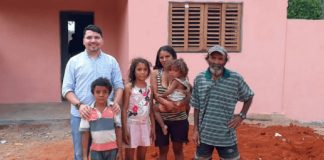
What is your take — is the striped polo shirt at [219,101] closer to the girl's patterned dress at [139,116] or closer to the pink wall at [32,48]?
the girl's patterned dress at [139,116]

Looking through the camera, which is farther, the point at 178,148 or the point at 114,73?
the point at 178,148

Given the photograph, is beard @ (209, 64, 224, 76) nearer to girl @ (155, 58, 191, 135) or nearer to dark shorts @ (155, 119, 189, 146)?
girl @ (155, 58, 191, 135)

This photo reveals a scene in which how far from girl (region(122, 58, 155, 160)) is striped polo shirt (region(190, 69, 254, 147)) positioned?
62cm

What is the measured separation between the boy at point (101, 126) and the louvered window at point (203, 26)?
416 centimetres

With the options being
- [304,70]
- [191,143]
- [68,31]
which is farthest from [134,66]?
[68,31]

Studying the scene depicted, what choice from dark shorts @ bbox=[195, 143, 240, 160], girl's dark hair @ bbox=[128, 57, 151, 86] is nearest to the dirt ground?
dark shorts @ bbox=[195, 143, 240, 160]

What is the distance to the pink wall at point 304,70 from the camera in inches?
311

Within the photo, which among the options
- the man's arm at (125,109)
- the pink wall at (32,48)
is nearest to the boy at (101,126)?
the man's arm at (125,109)

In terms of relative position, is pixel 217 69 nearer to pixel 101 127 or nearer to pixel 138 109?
pixel 138 109

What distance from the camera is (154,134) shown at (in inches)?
161

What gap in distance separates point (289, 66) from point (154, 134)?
15.6ft

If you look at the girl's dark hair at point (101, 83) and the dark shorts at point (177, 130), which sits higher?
the girl's dark hair at point (101, 83)

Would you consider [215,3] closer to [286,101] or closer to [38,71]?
[286,101]

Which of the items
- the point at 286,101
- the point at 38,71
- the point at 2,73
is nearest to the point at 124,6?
the point at 38,71
